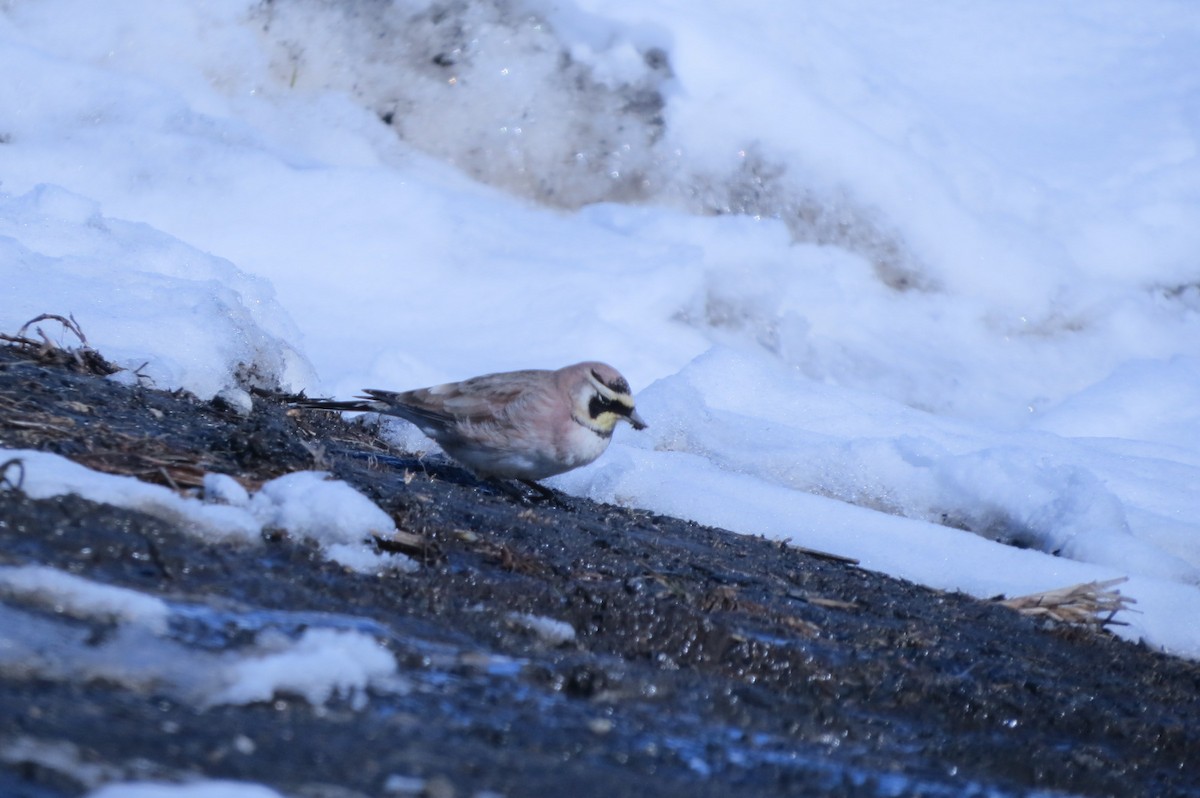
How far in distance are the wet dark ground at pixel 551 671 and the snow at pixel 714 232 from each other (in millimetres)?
1121

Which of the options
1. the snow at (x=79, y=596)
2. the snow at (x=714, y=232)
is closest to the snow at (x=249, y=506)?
the snow at (x=79, y=596)

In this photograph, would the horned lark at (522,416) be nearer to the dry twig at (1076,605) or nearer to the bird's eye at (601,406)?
the bird's eye at (601,406)

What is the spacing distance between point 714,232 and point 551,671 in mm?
6754

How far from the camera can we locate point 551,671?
7.18ft

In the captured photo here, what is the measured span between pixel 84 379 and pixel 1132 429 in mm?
6179

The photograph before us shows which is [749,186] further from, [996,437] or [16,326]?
[16,326]

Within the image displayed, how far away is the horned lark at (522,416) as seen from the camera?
4449mm

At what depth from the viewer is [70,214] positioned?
576 centimetres

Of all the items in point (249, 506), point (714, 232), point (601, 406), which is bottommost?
point (249, 506)

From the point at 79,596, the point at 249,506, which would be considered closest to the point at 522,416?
the point at 249,506

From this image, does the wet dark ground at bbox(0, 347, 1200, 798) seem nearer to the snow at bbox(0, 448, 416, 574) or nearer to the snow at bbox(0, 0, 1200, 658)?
the snow at bbox(0, 448, 416, 574)

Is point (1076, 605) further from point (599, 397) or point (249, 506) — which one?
point (249, 506)

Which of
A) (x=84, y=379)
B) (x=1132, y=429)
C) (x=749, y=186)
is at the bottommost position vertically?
(x=84, y=379)

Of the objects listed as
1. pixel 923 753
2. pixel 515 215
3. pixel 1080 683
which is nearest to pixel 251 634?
pixel 923 753
